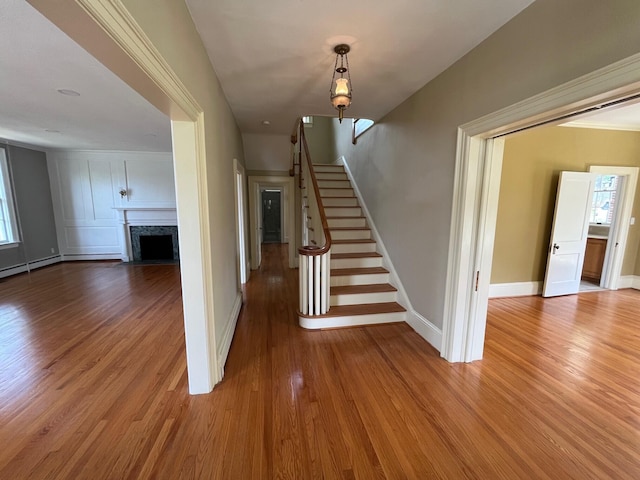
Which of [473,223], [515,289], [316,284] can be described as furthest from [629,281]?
[316,284]

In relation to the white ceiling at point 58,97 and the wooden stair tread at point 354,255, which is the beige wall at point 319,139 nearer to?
the white ceiling at point 58,97

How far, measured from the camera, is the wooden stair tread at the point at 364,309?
3121 mm

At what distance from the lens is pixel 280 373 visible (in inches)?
89.0

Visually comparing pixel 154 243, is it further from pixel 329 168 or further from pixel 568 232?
pixel 568 232

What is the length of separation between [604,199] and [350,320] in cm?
555

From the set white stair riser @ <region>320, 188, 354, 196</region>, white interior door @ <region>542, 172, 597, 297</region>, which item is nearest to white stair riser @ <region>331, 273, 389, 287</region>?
white stair riser @ <region>320, 188, 354, 196</region>

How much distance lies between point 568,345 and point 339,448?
2689 mm

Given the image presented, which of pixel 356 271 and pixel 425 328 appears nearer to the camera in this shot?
pixel 425 328

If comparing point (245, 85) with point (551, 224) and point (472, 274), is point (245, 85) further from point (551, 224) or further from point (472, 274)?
point (551, 224)

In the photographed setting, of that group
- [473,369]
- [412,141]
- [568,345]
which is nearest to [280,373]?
[473,369]

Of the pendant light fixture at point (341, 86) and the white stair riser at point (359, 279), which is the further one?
the white stair riser at point (359, 279)

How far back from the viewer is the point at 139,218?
21.2 ft

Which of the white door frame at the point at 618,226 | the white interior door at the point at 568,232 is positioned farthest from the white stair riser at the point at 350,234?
the white door frame at the point at 618,226

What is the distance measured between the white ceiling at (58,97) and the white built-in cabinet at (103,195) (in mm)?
621
